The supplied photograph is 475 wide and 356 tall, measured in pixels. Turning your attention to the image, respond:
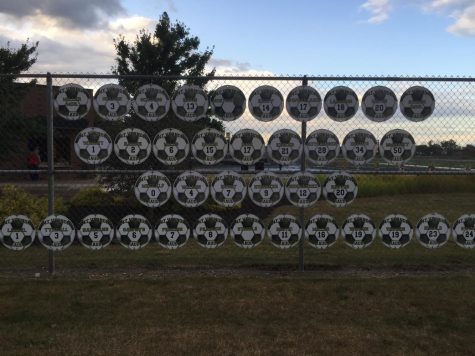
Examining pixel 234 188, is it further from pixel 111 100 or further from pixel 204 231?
pixel 111 100

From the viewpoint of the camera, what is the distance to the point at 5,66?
13.9 meters

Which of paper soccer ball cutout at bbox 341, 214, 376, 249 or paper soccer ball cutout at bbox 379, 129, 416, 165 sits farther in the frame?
paper soccer ball cutout at bbox 341, 214, 376, 249

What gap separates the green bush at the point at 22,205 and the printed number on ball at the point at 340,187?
187 inches

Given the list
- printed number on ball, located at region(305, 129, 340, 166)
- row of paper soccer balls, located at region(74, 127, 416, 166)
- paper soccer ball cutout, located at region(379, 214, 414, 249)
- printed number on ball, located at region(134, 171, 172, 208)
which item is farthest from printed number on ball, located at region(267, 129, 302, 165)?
paper soccer ball cutout, located at region(379, 214, 414, 249)

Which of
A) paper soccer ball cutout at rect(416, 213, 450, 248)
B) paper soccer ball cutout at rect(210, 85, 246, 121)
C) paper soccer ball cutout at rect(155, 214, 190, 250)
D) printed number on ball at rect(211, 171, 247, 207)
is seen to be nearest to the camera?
paper soccer ball cutout at rect(210, 85, 246, 121)

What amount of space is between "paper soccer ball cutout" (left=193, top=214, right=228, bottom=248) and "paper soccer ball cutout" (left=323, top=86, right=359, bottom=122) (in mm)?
1808

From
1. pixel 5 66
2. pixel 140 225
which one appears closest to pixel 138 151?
pixel 140 225

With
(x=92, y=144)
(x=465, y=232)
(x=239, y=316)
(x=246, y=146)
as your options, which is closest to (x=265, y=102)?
(x=246, y=146)

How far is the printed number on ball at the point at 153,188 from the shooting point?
569 cm

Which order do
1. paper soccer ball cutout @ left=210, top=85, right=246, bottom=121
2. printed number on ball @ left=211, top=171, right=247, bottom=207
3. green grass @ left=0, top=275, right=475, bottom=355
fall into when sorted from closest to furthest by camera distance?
1. green grass @ left=0, top=275, right=475, bottom=355
2. paper soccer ball cutout @ left=210, top=85, right=246, bottom=121
3. printed number on ball @ left=211, top=171, right=247, bottom=207

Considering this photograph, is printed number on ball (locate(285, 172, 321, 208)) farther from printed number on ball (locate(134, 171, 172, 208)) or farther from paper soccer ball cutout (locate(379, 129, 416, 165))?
printed number on ball (locate(134, 171, 172, 208))

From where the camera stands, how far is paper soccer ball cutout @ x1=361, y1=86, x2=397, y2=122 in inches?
220

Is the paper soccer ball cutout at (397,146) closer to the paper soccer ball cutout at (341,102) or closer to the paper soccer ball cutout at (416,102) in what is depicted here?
the paper soccer ball cutout at (416,102)

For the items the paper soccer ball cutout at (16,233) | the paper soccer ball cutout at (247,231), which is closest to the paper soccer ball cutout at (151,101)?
the paper soccer ball cutout at (247,231)
